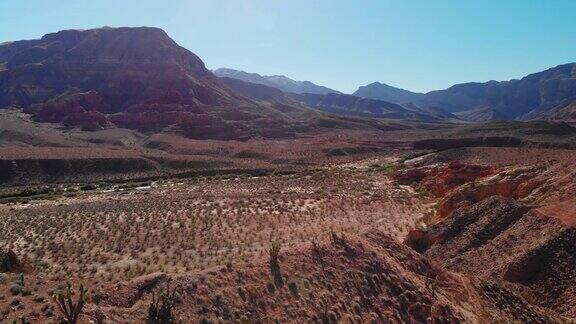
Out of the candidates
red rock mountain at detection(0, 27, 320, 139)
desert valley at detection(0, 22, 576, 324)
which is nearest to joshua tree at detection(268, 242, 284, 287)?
desert valley at detection(0, 22, 576, 324)

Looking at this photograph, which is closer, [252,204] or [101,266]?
[101,266]

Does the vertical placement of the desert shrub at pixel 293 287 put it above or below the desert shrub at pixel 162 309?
below

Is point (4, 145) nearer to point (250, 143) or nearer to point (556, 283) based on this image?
point (250, 143)

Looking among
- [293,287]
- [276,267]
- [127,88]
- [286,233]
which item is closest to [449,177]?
[286,233]

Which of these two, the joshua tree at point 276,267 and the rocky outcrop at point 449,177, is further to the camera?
the rocky outcrop at point 449,177

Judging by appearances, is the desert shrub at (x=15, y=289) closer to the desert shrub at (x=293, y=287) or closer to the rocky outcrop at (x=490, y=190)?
the desert shrub at (x=293, y=287)

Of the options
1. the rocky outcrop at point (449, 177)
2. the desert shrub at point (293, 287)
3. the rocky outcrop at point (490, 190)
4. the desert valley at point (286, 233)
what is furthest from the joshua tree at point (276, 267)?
the rocky outcrop at point (449, 177)

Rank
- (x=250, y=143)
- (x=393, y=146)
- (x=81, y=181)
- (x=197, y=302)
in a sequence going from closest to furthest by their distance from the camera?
(x=197, y=302)
(x=81, y=181)
(x=393, y=146)
(x=250, y=143)

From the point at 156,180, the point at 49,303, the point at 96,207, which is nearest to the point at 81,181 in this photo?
the point at 156,180

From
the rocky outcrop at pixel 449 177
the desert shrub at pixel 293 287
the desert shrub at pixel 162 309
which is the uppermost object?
the desert shrub at pixel 162 309

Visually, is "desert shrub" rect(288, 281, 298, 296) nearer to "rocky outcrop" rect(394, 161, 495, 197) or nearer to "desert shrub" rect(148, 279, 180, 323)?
"desert shrub" rect(148, 279, 180, 323)

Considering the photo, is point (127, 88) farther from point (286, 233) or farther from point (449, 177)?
point (286, 233)
